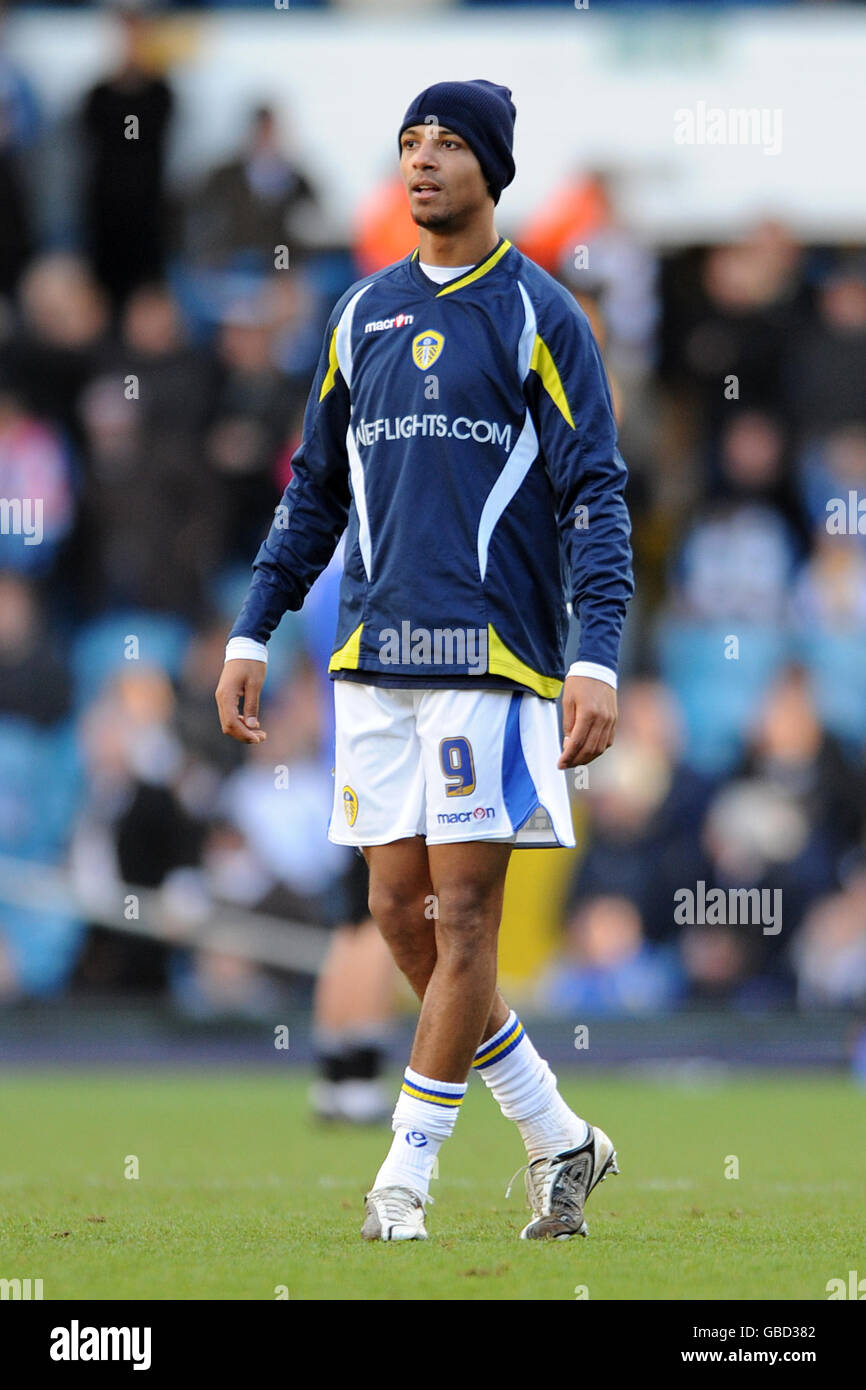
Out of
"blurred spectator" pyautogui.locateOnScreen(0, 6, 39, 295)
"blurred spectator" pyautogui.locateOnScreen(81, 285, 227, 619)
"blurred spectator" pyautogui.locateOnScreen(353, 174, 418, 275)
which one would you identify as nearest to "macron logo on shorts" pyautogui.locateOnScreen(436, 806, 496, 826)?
"blurred spectator" pyautogui.locateOnScreen(353, 174, 418, 275)

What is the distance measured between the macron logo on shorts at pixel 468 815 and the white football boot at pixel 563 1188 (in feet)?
2.77

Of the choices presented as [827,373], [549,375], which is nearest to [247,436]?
[827,373]

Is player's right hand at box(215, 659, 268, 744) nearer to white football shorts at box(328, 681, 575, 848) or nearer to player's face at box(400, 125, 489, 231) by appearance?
white football shorts at box(328, 681, 575, 848)

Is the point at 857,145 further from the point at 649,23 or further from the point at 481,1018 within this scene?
the point at 481,1018

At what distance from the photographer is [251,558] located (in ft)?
46.4

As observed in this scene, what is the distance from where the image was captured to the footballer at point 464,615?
195 inches

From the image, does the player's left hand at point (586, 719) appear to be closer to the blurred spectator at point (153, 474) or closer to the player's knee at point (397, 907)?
the player's knee at point (397, 907)

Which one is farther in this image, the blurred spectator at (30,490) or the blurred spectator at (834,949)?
the blurred spectator at (30,490)

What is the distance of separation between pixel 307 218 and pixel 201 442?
1.65 m

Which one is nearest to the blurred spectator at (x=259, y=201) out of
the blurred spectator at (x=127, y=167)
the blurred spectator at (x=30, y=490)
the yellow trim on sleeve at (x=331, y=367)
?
the blurred spectator at (x=127, y=167)

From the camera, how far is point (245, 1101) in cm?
Answer: 987

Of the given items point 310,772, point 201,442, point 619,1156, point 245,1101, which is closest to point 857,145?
point 201,442

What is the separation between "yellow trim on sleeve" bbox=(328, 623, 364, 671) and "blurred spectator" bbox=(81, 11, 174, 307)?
1012 cm

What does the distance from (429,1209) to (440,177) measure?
8.34 feet
